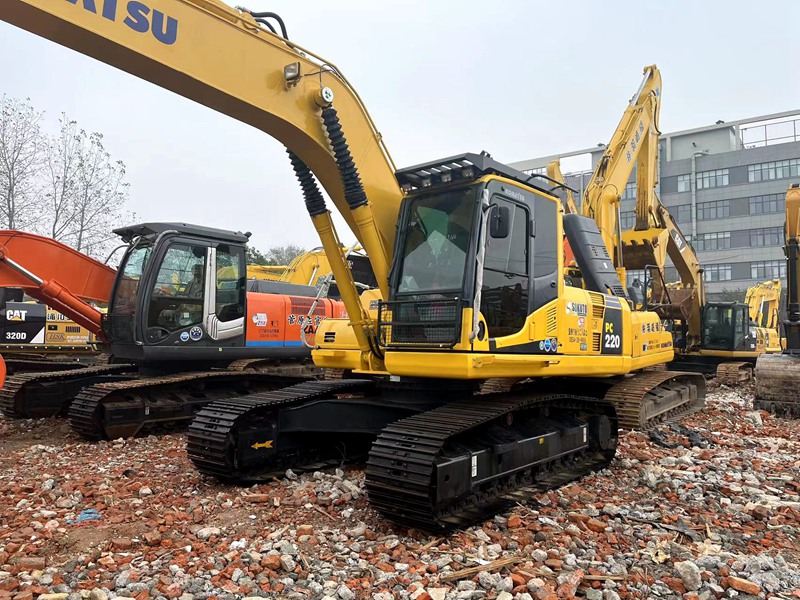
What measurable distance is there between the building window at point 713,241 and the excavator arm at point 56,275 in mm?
53109

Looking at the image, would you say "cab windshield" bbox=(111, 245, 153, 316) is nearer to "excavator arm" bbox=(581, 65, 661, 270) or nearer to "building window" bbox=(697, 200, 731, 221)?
"excavator arm" bbox=(581, 65, 661, 270)

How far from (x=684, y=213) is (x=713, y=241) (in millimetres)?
3339

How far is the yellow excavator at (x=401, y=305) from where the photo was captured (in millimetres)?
4492

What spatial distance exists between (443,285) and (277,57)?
228cm

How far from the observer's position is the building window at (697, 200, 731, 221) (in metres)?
53.9

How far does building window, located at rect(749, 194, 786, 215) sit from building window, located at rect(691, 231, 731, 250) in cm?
271

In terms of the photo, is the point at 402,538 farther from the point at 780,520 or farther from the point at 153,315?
the point at 153,315

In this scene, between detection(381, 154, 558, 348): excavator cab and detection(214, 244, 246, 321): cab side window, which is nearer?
detection(381, 154, 558, 348): excavator cab

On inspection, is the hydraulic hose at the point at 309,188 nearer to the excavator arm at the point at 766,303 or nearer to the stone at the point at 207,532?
the stone at the point at 207,532

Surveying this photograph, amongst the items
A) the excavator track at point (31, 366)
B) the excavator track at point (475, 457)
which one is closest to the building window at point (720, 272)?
the excavator track at point (31, 366)

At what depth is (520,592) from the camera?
11.7 ft

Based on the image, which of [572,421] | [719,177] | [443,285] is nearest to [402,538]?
[443,285]

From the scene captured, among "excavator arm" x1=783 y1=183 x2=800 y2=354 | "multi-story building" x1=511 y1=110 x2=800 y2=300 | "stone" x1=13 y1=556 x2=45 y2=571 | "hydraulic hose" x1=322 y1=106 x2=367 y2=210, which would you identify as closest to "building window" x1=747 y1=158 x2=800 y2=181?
"multi-story building" x1=511 y1=110 x2=800 y2=300

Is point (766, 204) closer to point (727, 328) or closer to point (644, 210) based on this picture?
point (727, 328)
